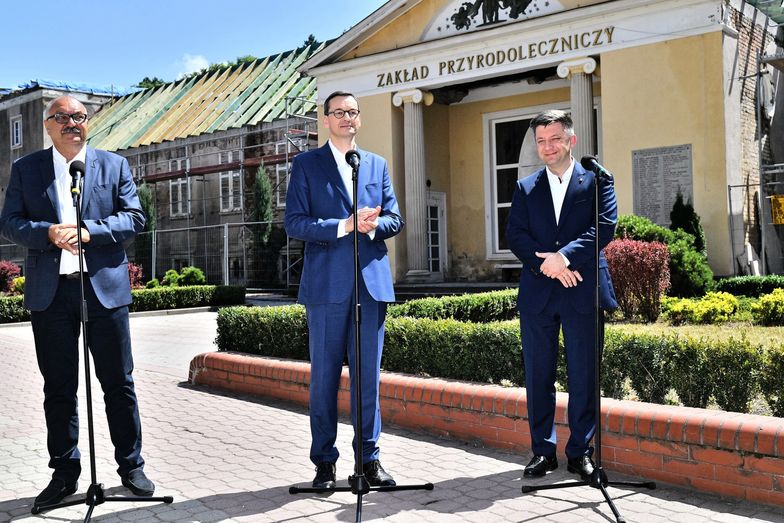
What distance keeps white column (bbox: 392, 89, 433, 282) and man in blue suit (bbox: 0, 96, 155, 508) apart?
15.1 meters

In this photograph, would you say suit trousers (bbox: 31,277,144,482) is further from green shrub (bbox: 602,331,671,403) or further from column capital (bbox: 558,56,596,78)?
column capital (bbox: 558,56,596,78)

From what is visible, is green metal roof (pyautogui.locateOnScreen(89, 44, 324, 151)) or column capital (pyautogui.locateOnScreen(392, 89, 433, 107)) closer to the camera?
column capital (pyautogui.locateOnScreen(392, 89, 433, 107))

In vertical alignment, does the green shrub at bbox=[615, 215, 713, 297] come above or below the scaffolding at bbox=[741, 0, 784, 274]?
below

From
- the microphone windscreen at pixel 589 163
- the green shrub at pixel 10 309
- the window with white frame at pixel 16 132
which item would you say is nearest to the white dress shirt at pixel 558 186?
the microphone windscreen at pixel 589 163

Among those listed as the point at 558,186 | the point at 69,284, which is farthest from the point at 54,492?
the point at 558,186

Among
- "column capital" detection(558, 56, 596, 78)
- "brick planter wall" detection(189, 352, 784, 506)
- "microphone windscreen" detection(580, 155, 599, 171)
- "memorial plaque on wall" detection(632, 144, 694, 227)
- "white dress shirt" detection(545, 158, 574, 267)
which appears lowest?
"brick planter wall" detection(189, 352, 784, 506)

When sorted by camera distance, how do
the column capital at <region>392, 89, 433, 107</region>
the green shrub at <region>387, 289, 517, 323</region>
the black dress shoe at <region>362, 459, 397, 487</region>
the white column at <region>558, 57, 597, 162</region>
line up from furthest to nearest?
the column capital at <region>392, 89, 433, 107</region>
the white column at <region>558, 57, 597, 162</region>
the green shrub at <region>387, 289, 517, 323</region>
the black dress shoe at <region>362, 459, 397, 487</region>

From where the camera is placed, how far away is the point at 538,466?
4.77 meters

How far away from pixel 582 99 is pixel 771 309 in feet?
26.7

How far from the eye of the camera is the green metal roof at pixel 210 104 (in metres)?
29.5

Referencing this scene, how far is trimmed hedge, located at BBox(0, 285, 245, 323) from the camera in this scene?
17.6 m

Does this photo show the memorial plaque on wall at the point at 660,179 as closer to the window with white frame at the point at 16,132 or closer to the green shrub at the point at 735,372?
the green shrub at the point at 735,372

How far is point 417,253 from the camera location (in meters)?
19.8

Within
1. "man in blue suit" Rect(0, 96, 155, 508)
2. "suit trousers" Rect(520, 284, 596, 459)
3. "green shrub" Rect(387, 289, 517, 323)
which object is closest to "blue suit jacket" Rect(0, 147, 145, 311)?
"man in blue suit" Rect(0, 96, 155, 508)
